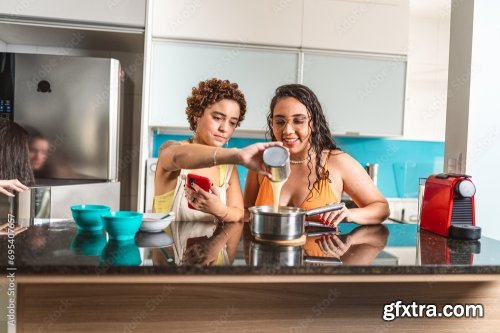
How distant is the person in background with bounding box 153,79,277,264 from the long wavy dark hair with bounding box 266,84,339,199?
0.20 metres

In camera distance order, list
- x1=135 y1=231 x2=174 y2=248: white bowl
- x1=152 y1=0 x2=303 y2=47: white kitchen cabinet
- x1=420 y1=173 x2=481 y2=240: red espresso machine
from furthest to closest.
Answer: x1=152 y1=0 x2=303 y2=47: white kitchen cabinet, x1=420 y1=173 x2=481 y2=240: red espresso machine, x1=135 y1=231 x2=174 y2=248: white bowl

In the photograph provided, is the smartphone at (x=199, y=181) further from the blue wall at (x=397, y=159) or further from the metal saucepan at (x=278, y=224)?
the blue wall at (x=397, y=159)

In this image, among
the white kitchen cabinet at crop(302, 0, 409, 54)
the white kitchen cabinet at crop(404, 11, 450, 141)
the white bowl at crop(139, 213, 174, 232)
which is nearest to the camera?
the white bowl at crop(139, 213, 174, 232)

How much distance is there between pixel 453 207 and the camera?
1.47 meters

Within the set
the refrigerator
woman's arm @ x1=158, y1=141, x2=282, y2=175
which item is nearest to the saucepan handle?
woman's arm @ x1=158, y1=141, x2=282, y2=175

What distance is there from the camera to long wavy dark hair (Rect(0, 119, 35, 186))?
194 centimetres

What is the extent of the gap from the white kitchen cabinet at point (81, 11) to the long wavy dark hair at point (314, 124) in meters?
1.29

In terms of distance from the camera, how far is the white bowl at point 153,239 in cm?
118

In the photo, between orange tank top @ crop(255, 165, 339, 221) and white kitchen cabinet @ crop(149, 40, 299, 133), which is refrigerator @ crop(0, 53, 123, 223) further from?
orange tank top @ crop(255, 165, 339, 221)

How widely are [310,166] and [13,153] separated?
1.29 metres

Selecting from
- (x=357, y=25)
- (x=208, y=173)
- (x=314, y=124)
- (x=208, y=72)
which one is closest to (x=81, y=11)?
(x=208, y=72)

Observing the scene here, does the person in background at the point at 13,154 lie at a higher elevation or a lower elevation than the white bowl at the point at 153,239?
higher

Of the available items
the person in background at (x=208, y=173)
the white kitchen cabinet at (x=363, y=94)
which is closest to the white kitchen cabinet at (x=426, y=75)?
the white kitchen cabinet at (x=363, y=94)

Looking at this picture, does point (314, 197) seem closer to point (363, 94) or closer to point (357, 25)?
point (363, 94)
